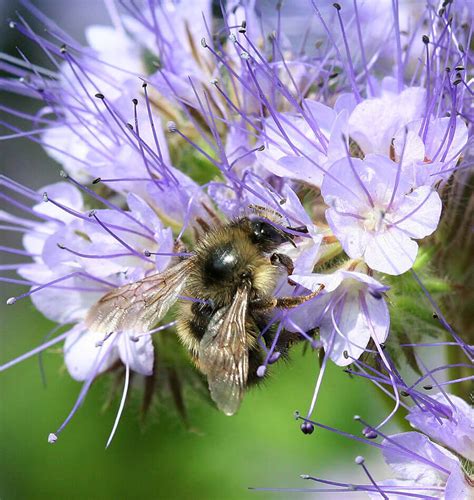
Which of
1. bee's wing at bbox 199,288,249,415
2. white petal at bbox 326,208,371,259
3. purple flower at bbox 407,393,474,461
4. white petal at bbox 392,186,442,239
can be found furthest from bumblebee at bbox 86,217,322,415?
purple flower at bbox 407,393,474,461

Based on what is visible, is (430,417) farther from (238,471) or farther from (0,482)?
(0,482)

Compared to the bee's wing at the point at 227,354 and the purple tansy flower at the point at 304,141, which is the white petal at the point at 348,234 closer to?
the purple tansy flower at the point at 304,141

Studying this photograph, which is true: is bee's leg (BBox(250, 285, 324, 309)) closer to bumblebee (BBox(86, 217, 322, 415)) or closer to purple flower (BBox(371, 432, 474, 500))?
bumblebee (BBox(86, 217, 322, 415))

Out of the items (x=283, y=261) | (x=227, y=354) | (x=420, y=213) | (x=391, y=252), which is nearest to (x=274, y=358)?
(x=227, y=354)

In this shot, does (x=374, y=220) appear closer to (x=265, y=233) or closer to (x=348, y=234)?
(x=348, y=234)

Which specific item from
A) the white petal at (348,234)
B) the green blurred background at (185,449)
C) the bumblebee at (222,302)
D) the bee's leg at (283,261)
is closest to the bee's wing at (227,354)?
the bumblebee at (222,302)

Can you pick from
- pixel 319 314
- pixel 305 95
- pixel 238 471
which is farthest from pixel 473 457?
pixel 238 471

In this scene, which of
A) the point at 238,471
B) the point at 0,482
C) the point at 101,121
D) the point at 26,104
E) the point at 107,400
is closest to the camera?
the point at 101,121
